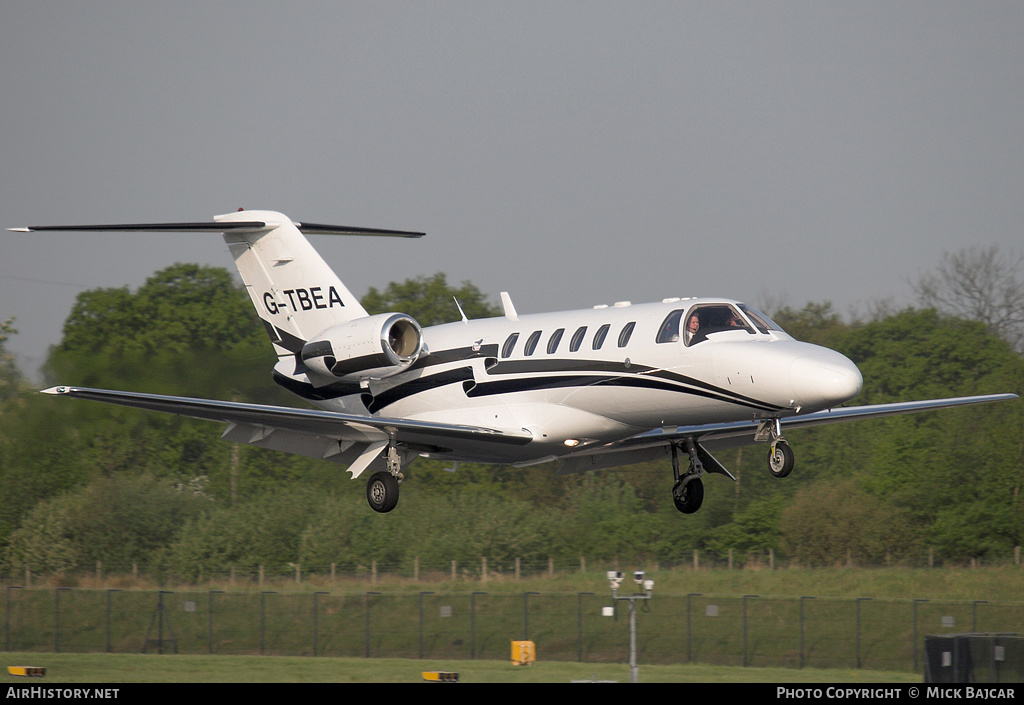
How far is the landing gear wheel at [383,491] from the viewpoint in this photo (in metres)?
19.2

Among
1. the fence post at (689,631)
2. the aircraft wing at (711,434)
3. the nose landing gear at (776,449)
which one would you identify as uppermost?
the aircraft wing at (711,434)

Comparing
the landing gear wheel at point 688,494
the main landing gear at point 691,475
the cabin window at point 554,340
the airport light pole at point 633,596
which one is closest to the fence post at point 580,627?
the airport light pole at point 633,596

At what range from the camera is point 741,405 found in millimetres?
16734

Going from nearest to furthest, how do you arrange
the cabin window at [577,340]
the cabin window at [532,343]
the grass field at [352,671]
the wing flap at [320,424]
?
the wing flap at [320,424], the cabin window at [577,340], the cabin window at [532,343], the grass field at [352,671]

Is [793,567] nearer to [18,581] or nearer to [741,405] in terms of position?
[741,405]

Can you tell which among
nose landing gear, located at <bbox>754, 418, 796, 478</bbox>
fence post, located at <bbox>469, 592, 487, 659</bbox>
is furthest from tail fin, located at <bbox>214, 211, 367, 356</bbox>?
fence post, located at <bbox>469, 592, 487, 659</bbox>

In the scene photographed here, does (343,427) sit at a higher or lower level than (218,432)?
lower

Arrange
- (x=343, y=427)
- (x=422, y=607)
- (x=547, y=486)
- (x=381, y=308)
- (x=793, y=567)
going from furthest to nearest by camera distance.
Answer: (x=381, y=308) → (x=547, y=486) → (x=793, y=567) → (x=422, y=607) → (x=343, y=427)

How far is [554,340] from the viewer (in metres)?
18.3

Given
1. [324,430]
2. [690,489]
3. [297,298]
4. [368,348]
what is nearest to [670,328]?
[690,489]

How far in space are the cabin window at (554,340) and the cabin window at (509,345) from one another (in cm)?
69

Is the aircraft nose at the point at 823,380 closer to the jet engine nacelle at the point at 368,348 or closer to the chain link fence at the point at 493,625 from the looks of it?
the jet engine nacelle at the point at 368,348
